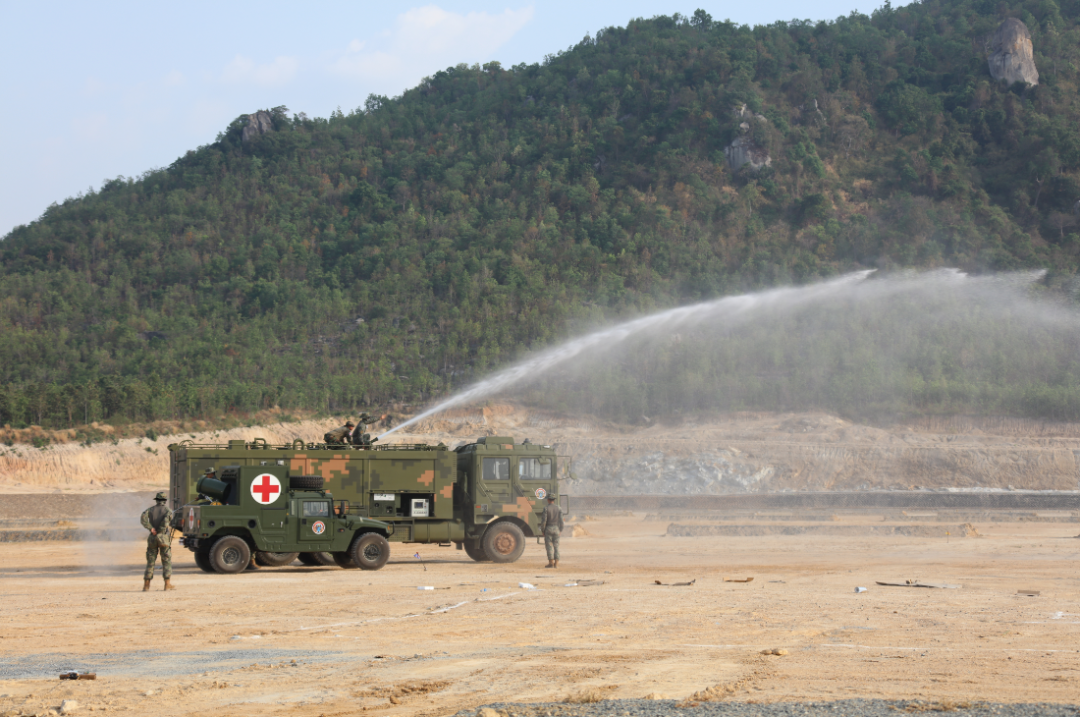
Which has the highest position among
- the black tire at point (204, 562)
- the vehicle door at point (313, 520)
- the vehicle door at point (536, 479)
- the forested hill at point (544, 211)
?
the forested hill at point (544, 211)

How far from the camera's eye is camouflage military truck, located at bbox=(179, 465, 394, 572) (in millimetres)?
21266

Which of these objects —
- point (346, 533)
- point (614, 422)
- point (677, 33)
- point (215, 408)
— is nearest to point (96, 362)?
point (215, 408)

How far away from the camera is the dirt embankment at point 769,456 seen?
59.5 m

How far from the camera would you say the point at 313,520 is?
21766 millimetres

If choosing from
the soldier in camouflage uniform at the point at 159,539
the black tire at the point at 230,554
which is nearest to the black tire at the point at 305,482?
the black tire at the point at 230,554

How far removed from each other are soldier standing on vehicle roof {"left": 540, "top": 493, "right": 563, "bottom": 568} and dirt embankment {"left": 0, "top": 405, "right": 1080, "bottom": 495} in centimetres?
3444

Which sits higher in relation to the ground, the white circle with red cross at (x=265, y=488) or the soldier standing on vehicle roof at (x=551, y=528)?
the white circle with red cross at (x=265, y=488)

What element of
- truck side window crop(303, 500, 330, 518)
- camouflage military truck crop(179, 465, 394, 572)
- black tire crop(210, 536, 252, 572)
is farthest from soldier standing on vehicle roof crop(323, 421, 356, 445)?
black tire crop(210, 536, 252, 572)

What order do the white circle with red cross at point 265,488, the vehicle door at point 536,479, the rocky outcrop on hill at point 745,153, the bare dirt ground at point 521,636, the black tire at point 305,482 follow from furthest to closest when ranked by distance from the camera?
the rocky outcrop on hill at point 745,153 < the vehicle door at point 536,479 < the black tire at point 305,482 < the white circle with red cross at point 265,488 < the bare dirt ground at point 521,636

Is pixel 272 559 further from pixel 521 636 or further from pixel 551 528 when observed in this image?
pixel 521 636

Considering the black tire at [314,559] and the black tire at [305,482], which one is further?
the black tire at [314,559]

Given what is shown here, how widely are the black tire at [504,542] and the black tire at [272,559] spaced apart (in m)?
4.57

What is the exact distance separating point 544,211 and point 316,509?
9869cm

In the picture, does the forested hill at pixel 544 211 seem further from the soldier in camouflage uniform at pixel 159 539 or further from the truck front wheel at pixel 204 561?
the soldier in camouflage uniform at pixel 159 539
